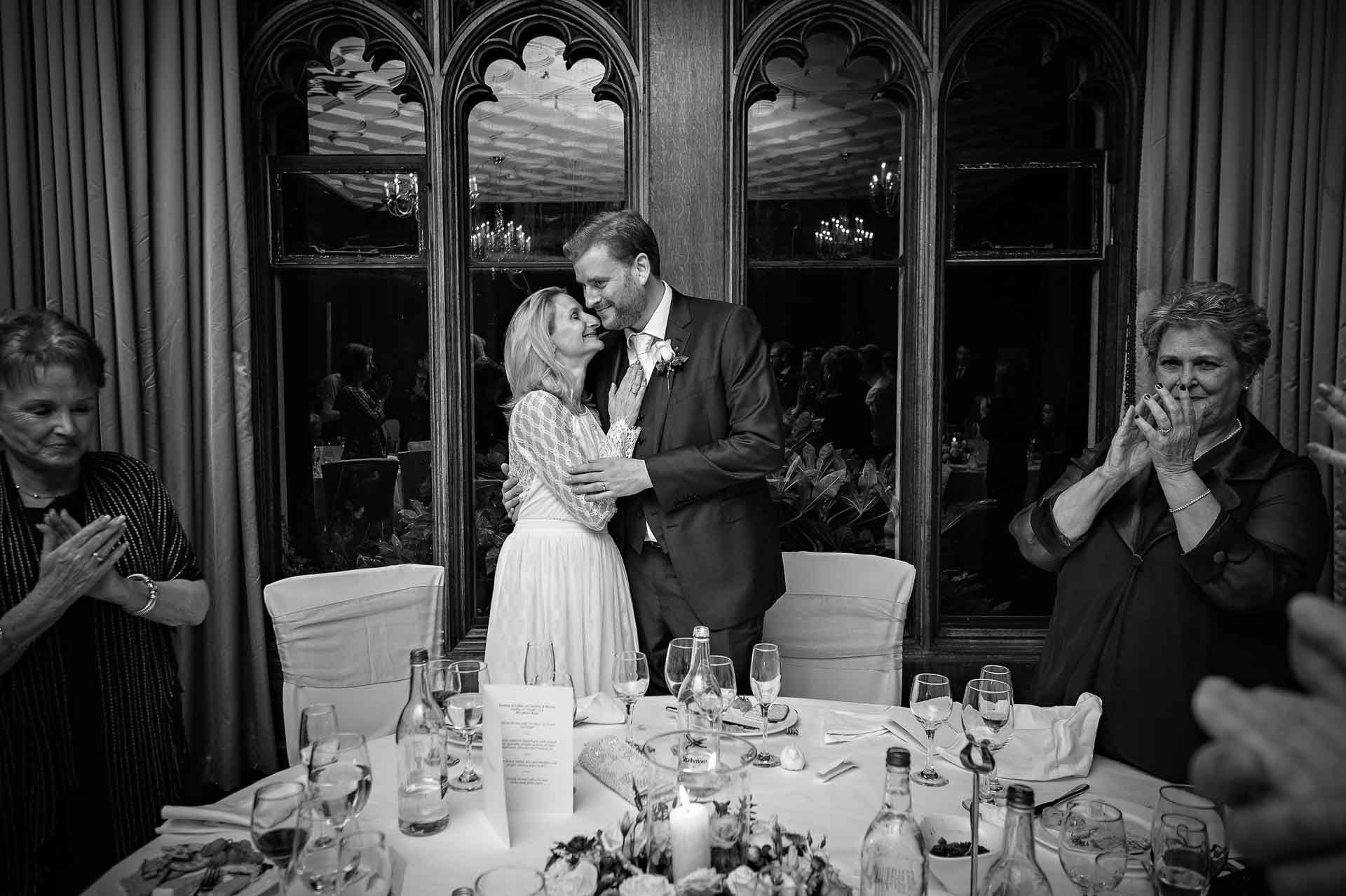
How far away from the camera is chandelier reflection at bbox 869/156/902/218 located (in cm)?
328

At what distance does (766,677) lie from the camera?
1.57 m

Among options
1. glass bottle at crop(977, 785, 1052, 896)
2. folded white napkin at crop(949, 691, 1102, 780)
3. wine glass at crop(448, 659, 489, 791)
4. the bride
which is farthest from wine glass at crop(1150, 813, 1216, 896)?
the bride

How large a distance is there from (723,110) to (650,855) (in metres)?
2.66

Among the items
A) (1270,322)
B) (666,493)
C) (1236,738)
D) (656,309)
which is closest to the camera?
(1236,738)

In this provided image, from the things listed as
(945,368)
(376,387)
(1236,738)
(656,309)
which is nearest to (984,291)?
(945,368)

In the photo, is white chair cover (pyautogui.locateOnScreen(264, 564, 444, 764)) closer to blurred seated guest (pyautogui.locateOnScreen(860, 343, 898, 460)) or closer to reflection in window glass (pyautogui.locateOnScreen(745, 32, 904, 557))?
reflection in window glass (pyautogui.locateOnScreen(745, 32, 904, 557))

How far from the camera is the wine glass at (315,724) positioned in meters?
1.31

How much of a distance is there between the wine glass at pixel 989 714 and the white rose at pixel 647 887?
611 millimetres

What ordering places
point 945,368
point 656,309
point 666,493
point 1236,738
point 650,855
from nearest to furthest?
point 1236,738 < point 650,855 < point 666,493 < point 656,309 < point 945,368

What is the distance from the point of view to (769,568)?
2.59 m

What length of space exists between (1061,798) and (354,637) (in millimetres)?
1612

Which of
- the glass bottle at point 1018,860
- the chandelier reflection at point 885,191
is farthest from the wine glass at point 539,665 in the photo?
the chandelier reflection at point 885,191

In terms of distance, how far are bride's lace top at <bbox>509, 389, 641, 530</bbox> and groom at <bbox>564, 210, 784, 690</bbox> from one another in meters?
0.05

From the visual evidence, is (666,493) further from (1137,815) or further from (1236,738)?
(1236,738)
